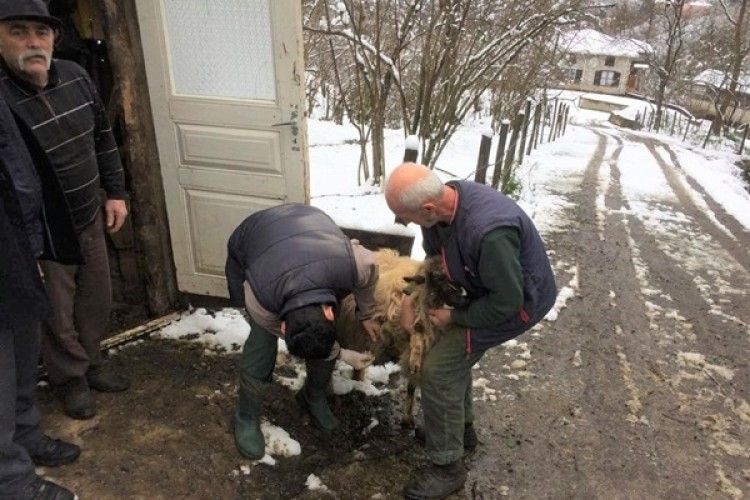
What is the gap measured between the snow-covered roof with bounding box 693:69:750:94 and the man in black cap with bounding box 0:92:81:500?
32338mm

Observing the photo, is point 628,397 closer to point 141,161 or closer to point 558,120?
point 141,161

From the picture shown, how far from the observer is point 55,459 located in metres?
2.47

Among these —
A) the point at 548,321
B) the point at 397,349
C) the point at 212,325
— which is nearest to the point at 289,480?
the point at 397,349

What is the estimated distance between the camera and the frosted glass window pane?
321cm

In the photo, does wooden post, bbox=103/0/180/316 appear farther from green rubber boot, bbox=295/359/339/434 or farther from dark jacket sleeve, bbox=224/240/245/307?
green rubber boot, bbox=295/359/339/434

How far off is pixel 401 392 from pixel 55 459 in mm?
1965

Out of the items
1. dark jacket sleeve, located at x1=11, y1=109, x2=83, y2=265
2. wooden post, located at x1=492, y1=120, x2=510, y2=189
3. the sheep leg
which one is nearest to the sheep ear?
the sheep leg

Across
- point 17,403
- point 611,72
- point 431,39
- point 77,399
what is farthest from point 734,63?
point 17,403

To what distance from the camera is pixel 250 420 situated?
9.03 feet

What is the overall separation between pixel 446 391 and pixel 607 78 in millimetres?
58020

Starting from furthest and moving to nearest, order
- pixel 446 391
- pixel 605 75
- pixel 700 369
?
pixel 605 75 → pixel 700 369 → pixel 446 391

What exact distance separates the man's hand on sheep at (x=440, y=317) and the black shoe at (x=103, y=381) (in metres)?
1.97

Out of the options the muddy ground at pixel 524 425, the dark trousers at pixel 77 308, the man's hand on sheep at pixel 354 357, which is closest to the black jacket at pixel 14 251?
the dark trousers at pixel 77 308

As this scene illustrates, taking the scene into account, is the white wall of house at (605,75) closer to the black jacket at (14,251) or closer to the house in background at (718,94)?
the house in background at (718,94)
